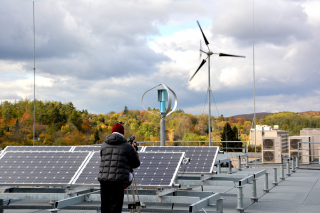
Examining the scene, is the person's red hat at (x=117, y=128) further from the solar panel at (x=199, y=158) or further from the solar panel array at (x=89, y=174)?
the solar panel at (x=199, y=158)

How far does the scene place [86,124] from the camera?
84.7m

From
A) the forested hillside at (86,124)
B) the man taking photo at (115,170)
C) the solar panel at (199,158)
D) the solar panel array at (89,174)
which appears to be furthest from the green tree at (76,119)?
the man taking photo at (115,170)

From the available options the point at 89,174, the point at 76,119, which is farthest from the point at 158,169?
the point at 76,119

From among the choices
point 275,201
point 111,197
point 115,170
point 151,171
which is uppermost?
point 115,170

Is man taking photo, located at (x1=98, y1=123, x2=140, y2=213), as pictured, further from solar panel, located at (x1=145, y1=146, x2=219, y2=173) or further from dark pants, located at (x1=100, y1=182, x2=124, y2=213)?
solar panel, located at (x1=145, y1=146, x2=219, y2=173)

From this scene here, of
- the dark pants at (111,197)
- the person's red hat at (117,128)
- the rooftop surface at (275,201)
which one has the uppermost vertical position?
the person's red hat at (117,128)

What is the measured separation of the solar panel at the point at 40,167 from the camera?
30.5ft

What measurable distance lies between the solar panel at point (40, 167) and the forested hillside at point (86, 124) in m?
52.1

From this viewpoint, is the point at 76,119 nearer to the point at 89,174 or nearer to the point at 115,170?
the point at 89,174

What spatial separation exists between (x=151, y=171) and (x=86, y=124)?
255 feet

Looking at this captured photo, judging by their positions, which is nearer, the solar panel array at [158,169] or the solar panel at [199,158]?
the solar panel array at [158,169]

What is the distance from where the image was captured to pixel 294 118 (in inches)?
3002

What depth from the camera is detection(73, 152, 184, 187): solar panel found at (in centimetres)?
857

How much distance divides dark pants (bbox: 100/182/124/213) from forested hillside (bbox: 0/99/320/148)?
55.9 meters
